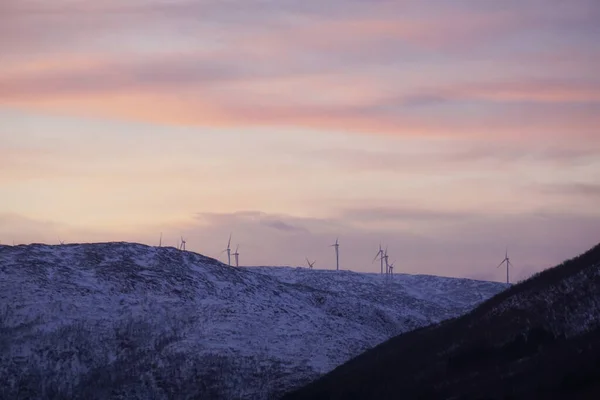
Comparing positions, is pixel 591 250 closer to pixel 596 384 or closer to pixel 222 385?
pixel 596 384

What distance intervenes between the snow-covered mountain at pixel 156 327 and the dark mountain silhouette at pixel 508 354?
720 centimetres

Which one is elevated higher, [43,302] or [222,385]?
[43,302]

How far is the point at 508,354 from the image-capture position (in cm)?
5447

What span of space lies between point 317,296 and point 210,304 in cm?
1621

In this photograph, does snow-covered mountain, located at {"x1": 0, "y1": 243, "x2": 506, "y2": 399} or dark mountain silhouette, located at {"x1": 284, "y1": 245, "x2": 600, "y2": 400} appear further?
snow-covered mountain, located at {"x1": 0, "y1": 243, "x2": 506, "y2": 399}

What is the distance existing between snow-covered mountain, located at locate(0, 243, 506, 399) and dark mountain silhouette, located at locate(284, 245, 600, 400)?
23.6 feet

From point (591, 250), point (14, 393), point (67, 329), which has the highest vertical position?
point (591, 250)

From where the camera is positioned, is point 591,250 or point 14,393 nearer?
point 591,250

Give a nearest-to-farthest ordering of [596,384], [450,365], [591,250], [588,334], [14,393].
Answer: [596,384] → [588,334] → [450,365] → [591,250] → [14,393]

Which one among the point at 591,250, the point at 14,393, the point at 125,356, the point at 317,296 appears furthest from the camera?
the point at 317,296

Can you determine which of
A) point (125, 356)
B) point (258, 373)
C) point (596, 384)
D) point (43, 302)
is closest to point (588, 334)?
point (596, 384)

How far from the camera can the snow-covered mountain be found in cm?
7319

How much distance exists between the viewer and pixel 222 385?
73000 mm

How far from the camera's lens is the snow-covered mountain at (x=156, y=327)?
73188 millimetres
